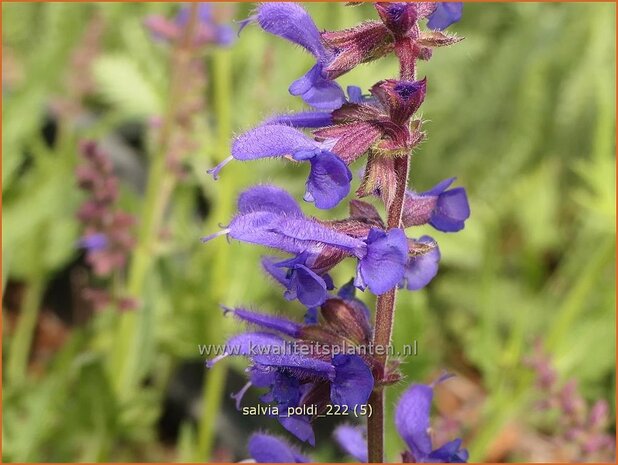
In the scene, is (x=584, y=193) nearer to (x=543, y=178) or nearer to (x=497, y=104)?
(x=543, y=178)

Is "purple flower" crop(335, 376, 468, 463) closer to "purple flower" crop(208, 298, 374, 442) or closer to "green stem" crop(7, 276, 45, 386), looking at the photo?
"purple flower" crop(208, 298, 374, 442)

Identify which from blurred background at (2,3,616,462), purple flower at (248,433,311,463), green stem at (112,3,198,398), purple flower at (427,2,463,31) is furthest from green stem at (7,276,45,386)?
purple flower at (427,2,463,31)

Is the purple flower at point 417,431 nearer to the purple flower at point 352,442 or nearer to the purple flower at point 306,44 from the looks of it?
the purple flower at point 352,442

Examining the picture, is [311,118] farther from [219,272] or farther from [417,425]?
[219,272]

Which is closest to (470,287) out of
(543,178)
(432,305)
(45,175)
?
(432,305)

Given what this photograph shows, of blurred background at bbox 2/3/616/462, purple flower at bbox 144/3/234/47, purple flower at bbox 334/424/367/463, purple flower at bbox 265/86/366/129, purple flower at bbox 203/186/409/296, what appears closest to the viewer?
purple flower at bbox 203/186/409/296
